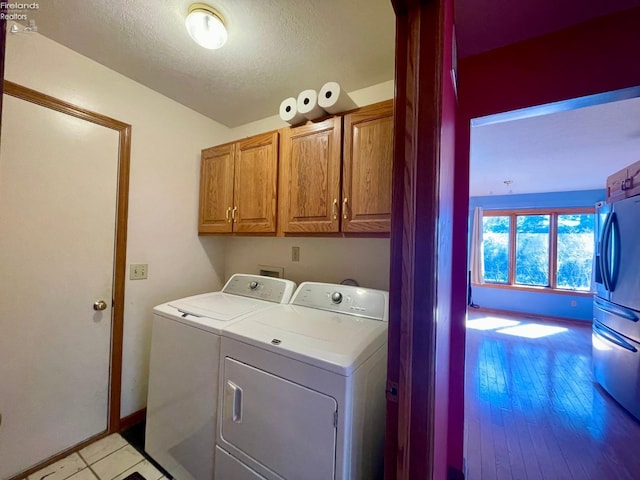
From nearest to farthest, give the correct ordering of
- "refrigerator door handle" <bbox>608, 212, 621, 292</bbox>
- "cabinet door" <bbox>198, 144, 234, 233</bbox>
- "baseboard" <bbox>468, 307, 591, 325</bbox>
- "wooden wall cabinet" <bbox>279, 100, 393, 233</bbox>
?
"wooden wall cabinet" <bbox>279, 100, 393, 233</bbox> < "cabinet door" <bbox>198, 144, 234, 233</bbox> < "refrigerator door handle" <bbox>608, 212, 621, 292</bbox> < "baseboard" <bbox>468, 307, 591, 325</bbox>

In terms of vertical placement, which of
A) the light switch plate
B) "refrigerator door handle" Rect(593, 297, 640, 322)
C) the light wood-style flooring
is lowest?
the light wood-style flooring

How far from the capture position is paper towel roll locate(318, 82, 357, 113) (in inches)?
58.4

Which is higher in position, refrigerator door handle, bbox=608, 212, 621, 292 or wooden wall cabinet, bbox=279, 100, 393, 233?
wooden wall cabinet, bbox=279, 100, 393, 233

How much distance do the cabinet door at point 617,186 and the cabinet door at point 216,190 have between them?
346 cm

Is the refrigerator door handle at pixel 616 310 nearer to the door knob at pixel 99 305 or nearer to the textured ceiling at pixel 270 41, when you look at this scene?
the textured ceiling at pixel 270 41

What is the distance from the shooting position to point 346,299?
60.0 inches

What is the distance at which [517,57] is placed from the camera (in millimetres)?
1406

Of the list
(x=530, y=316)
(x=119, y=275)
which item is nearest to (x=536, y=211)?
(x=530, y=316)

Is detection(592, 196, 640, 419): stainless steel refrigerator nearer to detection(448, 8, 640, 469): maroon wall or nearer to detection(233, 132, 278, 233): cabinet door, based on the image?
detection(448, 8, 640, 469): maroon wall

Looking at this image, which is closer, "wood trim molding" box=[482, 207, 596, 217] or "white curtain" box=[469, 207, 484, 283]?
"wood trim molding" box=[482, 207, 596, 217]

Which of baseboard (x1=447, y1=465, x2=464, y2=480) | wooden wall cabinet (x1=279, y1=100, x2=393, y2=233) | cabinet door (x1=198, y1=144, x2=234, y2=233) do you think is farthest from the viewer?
cabinet door (x1=198, y1=144, x2=234, y2=233)

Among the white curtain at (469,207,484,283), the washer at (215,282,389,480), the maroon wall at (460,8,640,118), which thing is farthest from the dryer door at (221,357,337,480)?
the white curtain at (469,207,484,283)

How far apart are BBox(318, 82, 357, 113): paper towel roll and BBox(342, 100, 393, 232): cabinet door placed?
8 cm

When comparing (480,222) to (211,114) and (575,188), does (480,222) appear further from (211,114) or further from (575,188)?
(211,114)
